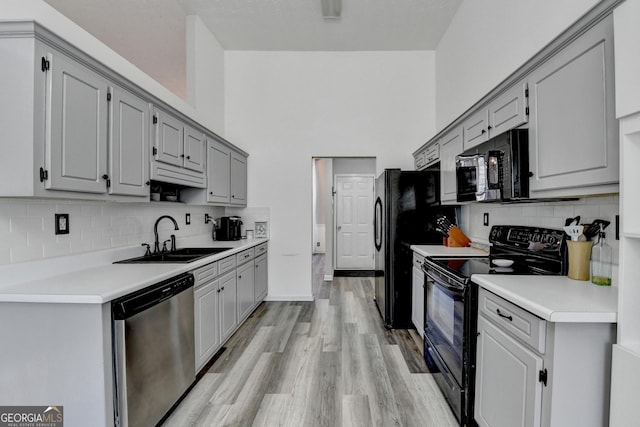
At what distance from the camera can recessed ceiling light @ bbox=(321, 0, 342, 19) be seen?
3.38 m

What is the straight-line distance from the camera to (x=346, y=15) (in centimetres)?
375

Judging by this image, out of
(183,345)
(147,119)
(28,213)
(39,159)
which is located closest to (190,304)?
(183,345)

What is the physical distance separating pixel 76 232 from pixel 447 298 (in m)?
2.43

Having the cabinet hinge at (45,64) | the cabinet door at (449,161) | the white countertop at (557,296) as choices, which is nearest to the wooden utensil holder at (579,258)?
the white countertop at (557,296)

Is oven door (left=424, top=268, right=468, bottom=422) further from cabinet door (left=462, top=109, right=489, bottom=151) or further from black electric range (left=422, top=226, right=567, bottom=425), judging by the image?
cabinet door (left=462, top=109, right=489, bottom=151)

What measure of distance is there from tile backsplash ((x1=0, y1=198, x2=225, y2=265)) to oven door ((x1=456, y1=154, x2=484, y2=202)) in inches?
103

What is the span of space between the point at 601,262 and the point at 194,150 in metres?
3.07

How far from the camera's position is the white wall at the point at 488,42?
2.18 metres

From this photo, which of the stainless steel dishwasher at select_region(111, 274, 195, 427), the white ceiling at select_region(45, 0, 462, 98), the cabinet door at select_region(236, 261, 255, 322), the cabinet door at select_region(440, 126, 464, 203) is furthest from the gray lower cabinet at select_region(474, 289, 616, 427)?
the white ceiling at select_region(45, 0, 462, 98)

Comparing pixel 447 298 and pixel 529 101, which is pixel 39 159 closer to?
pixel 447 298

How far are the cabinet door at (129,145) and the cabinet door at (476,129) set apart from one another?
2394 millimetres

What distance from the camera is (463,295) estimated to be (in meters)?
1.89

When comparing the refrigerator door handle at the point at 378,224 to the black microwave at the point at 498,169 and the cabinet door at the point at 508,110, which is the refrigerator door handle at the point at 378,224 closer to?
the black microwave at the point at 498,169

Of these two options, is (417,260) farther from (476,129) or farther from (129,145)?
(129,145)
